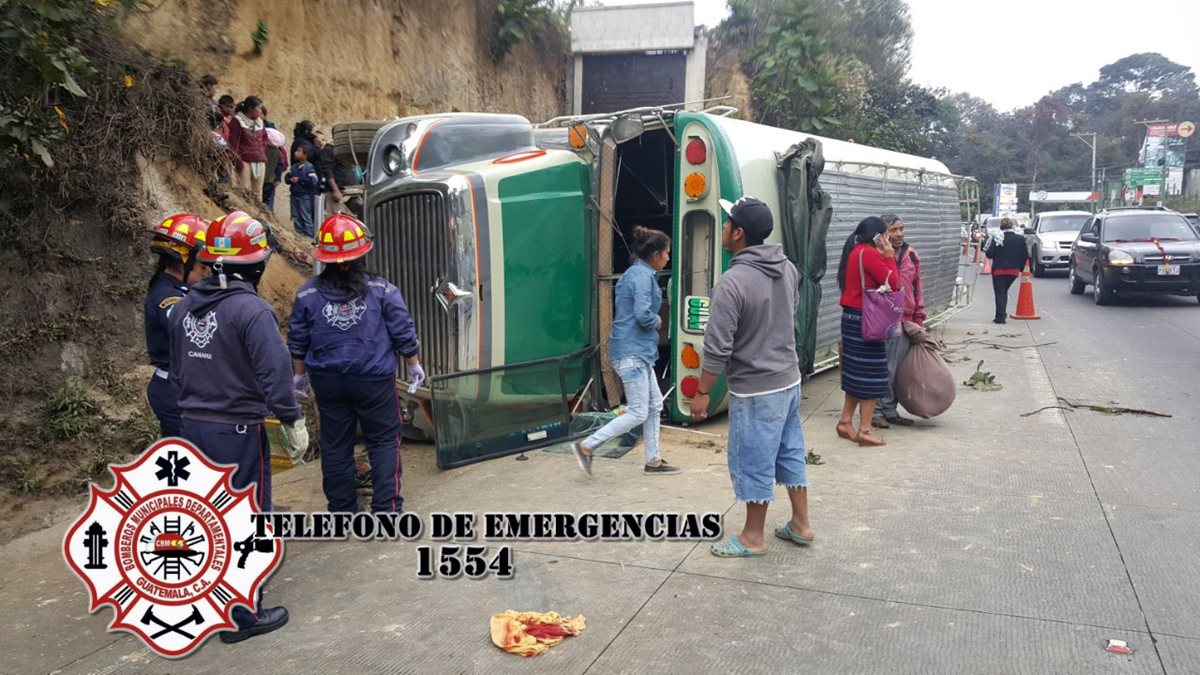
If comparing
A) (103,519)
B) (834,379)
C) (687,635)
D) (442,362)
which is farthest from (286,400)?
(834,379)

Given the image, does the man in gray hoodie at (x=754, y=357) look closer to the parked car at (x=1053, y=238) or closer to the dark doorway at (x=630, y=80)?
the dark doorway at (x=630, y=80)

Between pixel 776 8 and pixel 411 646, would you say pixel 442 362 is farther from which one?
pixel 776 8

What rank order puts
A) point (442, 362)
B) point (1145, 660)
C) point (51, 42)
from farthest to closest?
point (442, 362) → point (51, 42) → point (1145, 660)

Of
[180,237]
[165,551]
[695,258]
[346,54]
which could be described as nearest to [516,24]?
[346,54]

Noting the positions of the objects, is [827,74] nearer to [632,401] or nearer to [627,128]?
[627,128]

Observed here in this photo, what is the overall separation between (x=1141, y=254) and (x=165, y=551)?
1541 cm

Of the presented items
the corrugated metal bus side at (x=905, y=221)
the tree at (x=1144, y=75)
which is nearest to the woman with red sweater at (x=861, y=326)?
the corrugated metal bus side at (x=905, y=221)

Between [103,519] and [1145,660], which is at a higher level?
[103,519]

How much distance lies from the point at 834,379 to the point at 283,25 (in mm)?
9325

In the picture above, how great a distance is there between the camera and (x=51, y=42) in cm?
569

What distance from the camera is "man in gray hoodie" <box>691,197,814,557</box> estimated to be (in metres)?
4.23

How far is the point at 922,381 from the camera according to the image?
6.80 meters

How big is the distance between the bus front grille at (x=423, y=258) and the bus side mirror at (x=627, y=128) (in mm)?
1657

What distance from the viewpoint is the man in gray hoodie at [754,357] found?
423 cm
